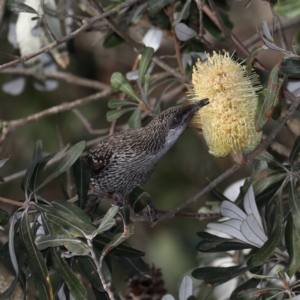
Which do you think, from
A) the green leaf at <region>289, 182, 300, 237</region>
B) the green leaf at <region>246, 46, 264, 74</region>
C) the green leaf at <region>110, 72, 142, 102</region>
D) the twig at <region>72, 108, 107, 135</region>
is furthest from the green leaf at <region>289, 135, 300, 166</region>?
the twig at <region>72, 108, 107, 135</region>

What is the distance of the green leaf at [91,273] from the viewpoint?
2.05 m

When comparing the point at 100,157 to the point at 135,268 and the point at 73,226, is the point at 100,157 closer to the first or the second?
the point at 135,268

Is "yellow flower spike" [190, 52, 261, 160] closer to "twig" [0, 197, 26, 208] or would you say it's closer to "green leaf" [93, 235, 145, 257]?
"green leaf" [93, 235, 145, 257]

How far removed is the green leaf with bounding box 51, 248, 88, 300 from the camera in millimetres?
1880

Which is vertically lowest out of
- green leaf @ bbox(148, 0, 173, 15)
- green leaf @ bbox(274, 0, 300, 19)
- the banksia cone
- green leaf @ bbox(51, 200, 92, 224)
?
the banksia cone

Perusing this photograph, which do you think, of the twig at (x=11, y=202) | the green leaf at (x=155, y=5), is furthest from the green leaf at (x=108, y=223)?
the green leaf at (x=155, y=5)

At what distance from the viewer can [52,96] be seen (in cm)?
500

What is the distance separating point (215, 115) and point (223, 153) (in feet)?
0.46

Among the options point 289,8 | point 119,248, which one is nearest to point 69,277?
point 119,248

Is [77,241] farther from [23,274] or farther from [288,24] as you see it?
[288,24]

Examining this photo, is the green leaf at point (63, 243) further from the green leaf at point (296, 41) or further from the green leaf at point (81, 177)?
the green leaf at point (296, 41)

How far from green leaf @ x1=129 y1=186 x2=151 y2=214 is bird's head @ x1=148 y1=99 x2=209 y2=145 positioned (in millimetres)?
509

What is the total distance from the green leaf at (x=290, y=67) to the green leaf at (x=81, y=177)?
0.78 metres

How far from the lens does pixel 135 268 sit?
2.24 m
